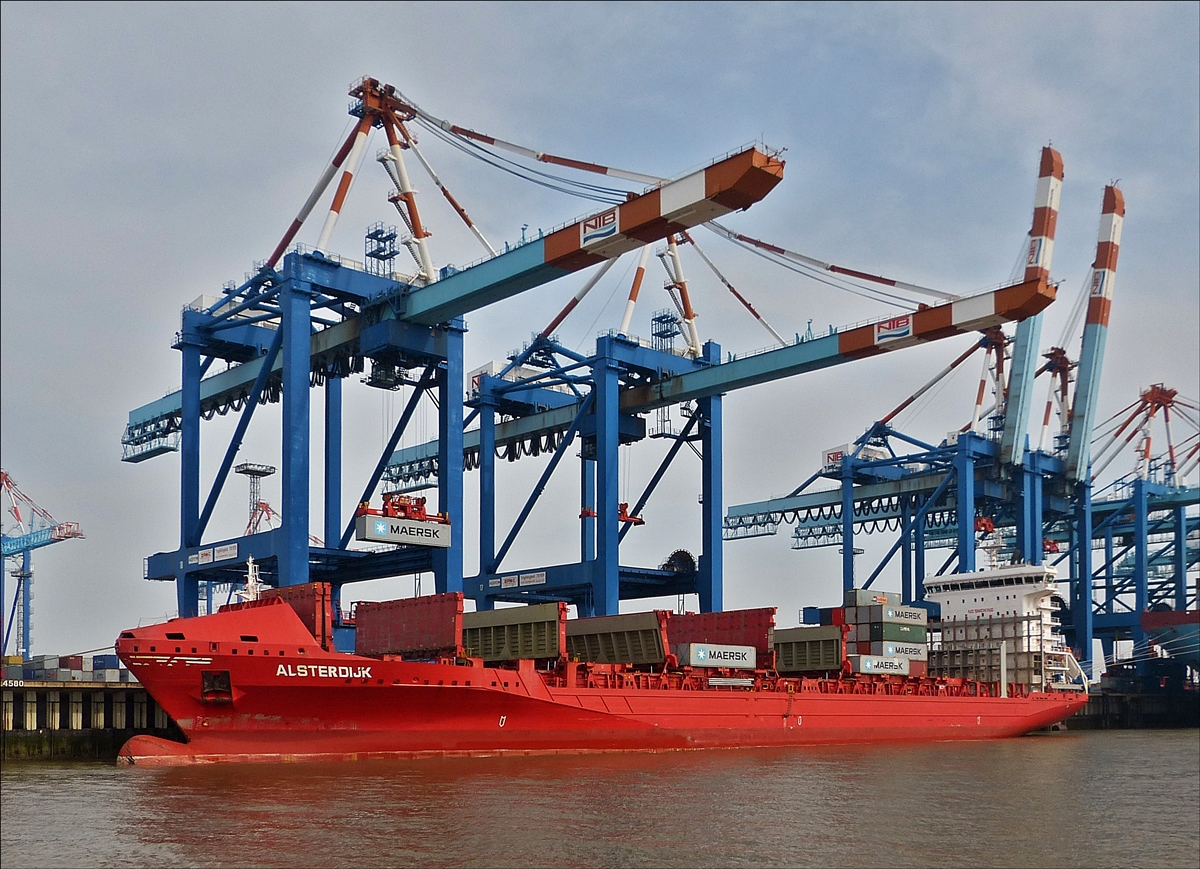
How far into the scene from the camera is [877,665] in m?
44.5

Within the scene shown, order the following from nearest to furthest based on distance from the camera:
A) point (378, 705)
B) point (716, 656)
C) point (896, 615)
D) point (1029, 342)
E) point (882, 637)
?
1. point (378, 705)
2. point (716, 656)
3. point (882, 637)
4. point (896, 615)
5. point (1029, 342)

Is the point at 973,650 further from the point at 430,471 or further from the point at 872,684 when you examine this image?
the point at 430,471

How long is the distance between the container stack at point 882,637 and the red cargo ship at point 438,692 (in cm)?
318

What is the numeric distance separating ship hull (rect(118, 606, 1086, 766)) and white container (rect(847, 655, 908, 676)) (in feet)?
28.9

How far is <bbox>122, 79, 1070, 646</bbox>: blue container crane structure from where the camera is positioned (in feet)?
120

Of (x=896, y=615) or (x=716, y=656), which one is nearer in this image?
(x=716, y=656)

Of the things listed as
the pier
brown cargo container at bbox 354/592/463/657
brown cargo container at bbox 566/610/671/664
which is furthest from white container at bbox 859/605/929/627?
the pier

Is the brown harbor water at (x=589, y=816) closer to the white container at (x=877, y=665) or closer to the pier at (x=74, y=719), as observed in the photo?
the pier at (x=74, y=719)

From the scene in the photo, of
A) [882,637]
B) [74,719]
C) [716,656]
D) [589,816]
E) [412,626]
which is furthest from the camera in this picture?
[882,637]

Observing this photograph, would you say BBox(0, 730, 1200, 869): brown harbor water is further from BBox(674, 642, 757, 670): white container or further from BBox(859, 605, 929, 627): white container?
BBox(859, 605, 929, 627): white container

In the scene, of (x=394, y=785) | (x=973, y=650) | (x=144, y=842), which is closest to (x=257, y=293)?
(x=394, y=785)

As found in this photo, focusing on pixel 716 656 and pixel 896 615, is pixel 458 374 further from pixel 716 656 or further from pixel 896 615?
pixel 896 615

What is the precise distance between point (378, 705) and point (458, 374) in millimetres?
14509

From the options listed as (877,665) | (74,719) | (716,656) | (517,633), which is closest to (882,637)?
(877,665)
